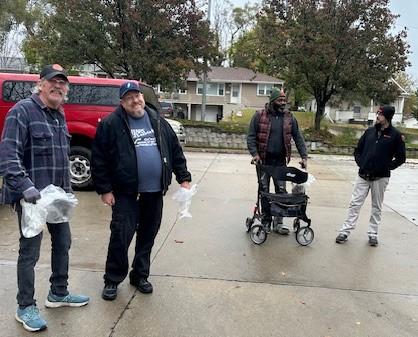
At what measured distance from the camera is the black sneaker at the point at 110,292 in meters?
3.92

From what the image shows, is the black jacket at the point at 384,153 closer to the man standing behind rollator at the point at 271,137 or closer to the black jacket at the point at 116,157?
the man standing behind rollator at the point at 271,137

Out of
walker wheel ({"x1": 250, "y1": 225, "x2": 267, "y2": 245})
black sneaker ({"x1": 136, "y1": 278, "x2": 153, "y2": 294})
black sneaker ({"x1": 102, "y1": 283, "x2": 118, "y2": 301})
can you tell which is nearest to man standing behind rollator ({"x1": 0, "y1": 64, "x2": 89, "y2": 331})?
black sneaker ({"x1": 102, "y1": 283, "x2": 118, "y2": 301})

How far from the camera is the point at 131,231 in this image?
395 centimetres

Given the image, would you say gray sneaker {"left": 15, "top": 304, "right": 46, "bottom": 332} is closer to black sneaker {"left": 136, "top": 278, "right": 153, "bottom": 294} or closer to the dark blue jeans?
the dark blue jeans

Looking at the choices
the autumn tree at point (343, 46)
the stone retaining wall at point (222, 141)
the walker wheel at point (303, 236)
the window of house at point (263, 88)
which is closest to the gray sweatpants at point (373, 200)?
the walker wheel at point (303, 236)

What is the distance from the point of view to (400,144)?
585 cm

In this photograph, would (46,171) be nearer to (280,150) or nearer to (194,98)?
(280,150)

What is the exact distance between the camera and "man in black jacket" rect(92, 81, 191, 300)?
3.78 meters

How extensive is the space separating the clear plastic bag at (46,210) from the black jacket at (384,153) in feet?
12.5

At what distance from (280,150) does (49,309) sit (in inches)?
133

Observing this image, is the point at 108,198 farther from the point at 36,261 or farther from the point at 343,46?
the point at 343,46

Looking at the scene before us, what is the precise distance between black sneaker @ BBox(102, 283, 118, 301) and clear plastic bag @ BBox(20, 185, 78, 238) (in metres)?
0.75

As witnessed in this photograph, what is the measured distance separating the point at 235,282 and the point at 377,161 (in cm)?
255

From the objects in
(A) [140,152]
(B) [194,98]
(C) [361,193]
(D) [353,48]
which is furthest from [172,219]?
(B) [194,98]
